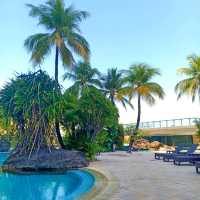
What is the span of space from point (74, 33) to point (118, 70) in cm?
1316

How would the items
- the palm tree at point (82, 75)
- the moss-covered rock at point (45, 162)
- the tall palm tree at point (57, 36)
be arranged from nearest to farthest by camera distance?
the moss-covered rock at point (45, 162) < the tall palm tree at point (57, 36) < the palm tree at point (82, 75)

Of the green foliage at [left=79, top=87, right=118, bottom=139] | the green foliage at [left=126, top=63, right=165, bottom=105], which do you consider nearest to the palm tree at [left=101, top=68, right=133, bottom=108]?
the green foliage at [left=126, top=63, right=165, bottom=105]

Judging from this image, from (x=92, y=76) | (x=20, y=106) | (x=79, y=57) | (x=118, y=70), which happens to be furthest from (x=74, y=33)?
(x=118, y=70)

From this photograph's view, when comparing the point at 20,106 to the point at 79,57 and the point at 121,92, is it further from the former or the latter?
the point at 121,92

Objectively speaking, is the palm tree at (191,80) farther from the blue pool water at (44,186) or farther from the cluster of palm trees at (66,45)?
the blue pool water at (44,186)

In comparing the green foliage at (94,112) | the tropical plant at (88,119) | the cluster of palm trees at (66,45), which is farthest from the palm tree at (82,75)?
the green foliage at (94,112)

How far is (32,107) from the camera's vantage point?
760 inches

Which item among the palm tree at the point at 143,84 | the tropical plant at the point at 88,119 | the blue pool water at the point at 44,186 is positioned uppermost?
the palm tree at the point at 143,84

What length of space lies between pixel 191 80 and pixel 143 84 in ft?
16.8

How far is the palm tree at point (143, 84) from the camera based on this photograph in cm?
3384

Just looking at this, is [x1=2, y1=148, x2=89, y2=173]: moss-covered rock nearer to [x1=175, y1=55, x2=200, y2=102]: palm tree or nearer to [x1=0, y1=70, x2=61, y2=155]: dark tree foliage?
[x1=0, y1=70, x2=61, y2=155]: dark tree foliage

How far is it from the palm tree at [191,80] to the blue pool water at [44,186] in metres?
20.4

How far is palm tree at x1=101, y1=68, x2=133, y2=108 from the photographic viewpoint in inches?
1426

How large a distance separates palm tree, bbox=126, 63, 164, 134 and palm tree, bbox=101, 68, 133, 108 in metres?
1.88
